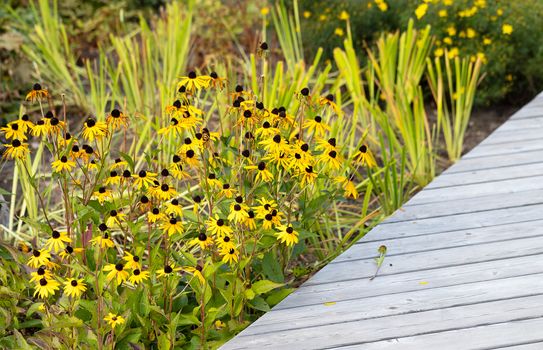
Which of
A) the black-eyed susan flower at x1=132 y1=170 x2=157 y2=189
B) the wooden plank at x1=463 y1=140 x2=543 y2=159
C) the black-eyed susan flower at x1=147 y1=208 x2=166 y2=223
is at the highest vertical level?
the black-eyed susan flower at x1=132 y1=170 x2=157 y2=189

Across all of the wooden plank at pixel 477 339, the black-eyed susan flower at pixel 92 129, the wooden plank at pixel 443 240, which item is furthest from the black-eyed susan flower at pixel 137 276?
the wooden plank at pixel 443 240

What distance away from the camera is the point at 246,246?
2795 mm

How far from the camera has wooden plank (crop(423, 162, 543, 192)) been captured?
12.0 ft

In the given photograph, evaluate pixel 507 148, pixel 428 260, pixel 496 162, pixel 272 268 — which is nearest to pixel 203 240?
pixel 272 268

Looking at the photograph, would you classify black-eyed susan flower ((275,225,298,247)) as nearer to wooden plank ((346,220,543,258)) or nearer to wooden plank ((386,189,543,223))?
wooden plank ((346,220,543,258))

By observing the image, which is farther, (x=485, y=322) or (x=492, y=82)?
(x=492, y=82)

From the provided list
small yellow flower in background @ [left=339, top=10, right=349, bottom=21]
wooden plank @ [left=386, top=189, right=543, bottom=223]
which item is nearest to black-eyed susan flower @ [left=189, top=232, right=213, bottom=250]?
wooden plank @ [left=386, top=189, right=543, bottom=223]

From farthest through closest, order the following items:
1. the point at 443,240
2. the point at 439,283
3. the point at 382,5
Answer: the point at 382,5, the point at 443,240, the point at 439,283

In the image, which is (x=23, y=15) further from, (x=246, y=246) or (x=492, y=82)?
(x=246, y=246)

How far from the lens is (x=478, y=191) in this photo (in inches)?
141

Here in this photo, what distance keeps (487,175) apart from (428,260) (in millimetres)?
804

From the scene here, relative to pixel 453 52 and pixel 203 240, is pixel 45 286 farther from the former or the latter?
pixel 453 52

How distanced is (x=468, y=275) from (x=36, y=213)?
1687 millimetres

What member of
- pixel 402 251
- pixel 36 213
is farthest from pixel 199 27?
pixel 402 251
